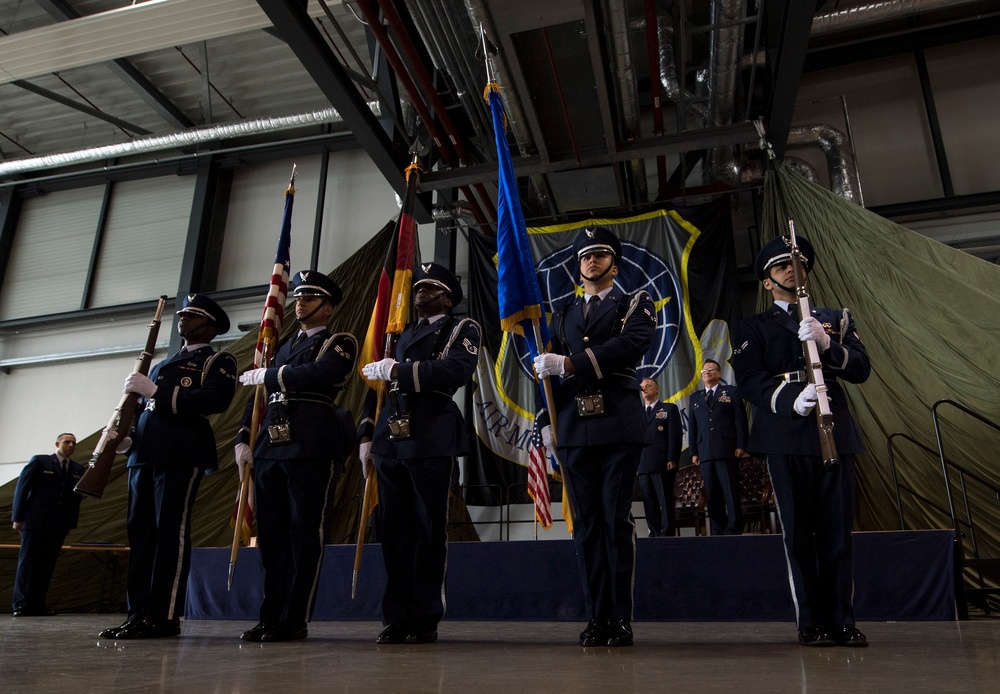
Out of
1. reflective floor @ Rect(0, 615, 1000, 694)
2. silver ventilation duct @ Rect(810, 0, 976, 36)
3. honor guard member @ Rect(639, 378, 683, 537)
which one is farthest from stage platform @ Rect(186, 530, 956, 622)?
silver ventilation duct @ Rect(810, 0, 976, 36)

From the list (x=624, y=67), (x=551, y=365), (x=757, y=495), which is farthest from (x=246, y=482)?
(x=757, y=495)

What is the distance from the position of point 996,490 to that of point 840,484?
9.16 ft

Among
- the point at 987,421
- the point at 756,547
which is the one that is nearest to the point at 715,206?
the point at 987,421

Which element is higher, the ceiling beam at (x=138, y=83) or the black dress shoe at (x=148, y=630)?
the ceiling beam at (x=138, y=83)

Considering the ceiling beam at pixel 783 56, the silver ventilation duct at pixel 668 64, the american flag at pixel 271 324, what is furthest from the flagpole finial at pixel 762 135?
the american flag at pixel 271 324

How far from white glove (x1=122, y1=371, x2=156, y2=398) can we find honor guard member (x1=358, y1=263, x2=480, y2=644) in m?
1.00

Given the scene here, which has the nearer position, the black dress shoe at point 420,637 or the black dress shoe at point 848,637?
the black dress shoe at point 848,637

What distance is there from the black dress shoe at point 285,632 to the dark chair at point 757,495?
4.32 m

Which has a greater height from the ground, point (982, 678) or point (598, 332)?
point (598, 332)

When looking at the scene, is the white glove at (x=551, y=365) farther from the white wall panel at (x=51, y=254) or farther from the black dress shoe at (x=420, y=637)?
the white wall panel at (x=51, y=254)

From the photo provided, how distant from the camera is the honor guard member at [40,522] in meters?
5.85

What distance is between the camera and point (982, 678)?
1416mm

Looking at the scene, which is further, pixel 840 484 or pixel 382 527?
pixel 382 527

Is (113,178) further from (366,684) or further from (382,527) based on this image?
(366,684)
